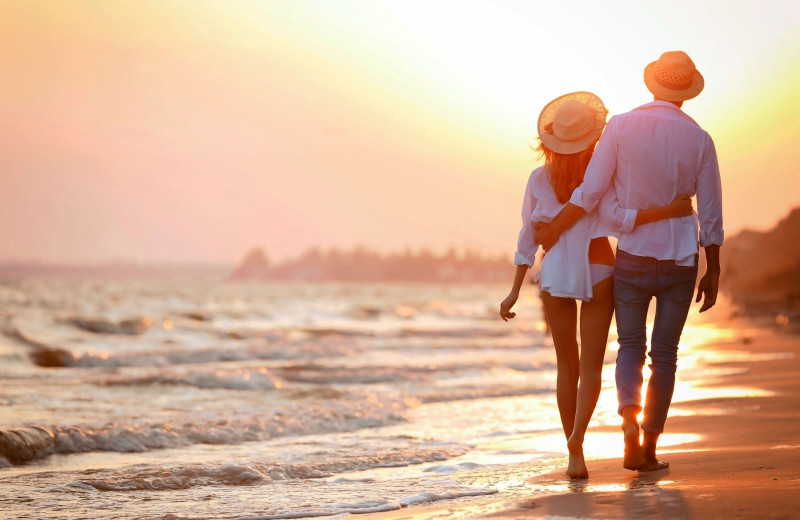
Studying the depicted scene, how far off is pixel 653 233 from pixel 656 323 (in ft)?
1.53

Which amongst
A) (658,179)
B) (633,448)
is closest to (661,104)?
(658,179)

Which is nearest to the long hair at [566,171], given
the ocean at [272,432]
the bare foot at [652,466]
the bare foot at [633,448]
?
the bare foot at [633,448]

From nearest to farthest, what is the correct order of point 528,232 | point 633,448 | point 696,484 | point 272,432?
point 696,484 < point 633,448 < point 528,232 < point 272,432

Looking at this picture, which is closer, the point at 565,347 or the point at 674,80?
the point at 674,80

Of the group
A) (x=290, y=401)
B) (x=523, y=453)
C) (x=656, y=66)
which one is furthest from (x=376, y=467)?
(x=290, y=401)

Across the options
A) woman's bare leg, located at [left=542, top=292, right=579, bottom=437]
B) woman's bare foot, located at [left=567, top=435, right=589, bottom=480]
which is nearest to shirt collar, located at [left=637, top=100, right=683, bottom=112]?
woman's bare leg, located at [left=542, top=292, right=579, bottom=437]

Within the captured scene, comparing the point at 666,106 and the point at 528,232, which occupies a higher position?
the point at 666,106

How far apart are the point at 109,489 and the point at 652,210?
10.9 ft

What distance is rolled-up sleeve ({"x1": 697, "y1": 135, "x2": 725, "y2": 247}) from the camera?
3982 millimetres

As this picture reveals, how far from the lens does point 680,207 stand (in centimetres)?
404

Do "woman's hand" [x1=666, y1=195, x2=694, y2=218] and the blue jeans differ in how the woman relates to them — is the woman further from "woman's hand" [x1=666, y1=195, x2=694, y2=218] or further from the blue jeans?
the blue jeans

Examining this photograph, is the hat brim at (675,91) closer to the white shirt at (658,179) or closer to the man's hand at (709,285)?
the white shirt at (658,179)

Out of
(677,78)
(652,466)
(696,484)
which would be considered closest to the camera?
(696,484)

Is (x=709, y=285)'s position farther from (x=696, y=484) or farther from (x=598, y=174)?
(x=696, y=484)
